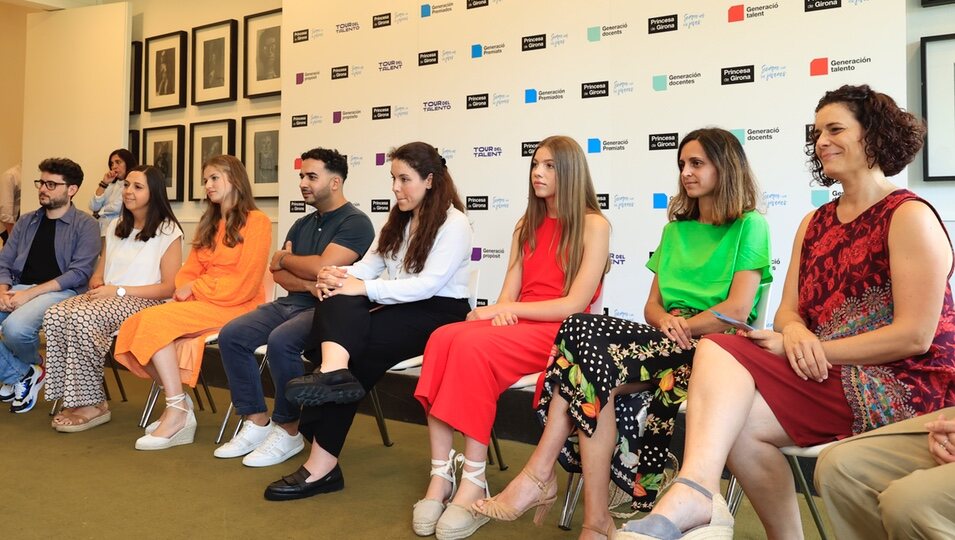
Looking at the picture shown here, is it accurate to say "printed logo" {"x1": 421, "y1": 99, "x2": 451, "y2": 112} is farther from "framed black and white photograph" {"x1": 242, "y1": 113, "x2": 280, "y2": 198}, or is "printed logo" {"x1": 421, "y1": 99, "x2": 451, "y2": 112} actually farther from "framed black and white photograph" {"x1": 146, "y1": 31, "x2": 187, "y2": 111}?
"framed black and white photograph" {"x1": 146, "y1": 31, "x2": 187, "y2": 111}

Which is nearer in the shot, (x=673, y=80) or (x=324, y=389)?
(x=324, y=389)

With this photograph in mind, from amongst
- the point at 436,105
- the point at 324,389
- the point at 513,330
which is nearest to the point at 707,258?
the point at 513,330

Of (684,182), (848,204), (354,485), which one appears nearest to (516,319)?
(684,182)

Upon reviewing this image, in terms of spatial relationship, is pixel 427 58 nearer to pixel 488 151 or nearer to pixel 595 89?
pixel 488 151

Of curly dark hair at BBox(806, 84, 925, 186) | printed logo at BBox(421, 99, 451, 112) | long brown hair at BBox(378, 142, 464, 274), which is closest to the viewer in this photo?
curly dark hair at BBox(806, 84, 925, 186)

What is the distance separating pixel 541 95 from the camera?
14.8 ft

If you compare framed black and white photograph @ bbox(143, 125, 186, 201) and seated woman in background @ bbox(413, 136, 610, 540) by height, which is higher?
framed black and white photograph @ bbox(143, 125, 186, 201)

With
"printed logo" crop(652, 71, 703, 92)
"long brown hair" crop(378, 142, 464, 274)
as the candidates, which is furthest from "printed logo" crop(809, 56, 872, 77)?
"long brown hair" crop(378, 142, 464, 274)

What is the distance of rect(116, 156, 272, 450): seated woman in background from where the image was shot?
3465mm

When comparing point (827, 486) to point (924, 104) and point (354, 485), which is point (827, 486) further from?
point (924, 104)

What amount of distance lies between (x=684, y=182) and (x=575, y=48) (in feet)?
7.06

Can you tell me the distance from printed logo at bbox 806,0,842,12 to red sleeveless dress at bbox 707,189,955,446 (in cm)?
219

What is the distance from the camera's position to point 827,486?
1.61m

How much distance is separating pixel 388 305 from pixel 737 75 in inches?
87.7
